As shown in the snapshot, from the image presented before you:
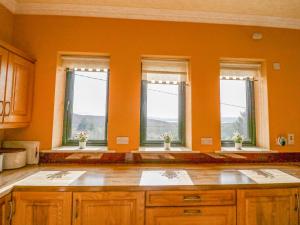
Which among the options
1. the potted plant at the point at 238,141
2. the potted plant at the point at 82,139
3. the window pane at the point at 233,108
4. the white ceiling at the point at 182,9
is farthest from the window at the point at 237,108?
the potted plant at the point at 82,139

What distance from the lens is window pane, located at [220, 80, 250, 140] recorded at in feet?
8.04

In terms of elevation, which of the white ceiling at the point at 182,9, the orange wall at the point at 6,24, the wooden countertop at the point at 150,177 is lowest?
the wooden countertop at the point at 150,177

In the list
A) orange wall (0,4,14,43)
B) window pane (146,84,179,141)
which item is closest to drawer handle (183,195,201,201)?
window pane (146,84,179,141)

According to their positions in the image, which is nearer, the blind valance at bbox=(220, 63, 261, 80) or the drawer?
the drawer

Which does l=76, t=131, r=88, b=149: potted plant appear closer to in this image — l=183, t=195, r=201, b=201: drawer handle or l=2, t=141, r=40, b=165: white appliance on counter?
l=2, t=141, r=40, b=165: white appliance on counter

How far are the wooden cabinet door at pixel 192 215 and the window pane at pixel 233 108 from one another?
1149 mm

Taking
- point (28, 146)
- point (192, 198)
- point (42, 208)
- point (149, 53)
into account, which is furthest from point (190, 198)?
point (28, 146)

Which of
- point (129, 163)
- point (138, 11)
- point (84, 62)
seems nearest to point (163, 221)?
point (129, 163)

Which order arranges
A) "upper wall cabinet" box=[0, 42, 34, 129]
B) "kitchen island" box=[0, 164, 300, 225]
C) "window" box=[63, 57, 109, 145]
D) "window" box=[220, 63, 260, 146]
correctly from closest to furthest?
"kitchen island" box=[0, 164, 300, 225] → "upper wall cabinet" box=[0, 42, 34, 129] → "window" box=[63, 57, 109, 145] → "window" box=[220, 63, 260, 146]

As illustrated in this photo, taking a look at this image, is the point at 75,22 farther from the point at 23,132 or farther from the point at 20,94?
the point at 23,132

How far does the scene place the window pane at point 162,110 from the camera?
2396 mm

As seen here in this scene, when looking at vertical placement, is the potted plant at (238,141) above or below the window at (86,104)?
below

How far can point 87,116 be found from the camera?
7.70 feet

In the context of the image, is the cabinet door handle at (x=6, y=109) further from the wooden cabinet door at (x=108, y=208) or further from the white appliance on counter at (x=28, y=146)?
the wooden cabinet door at (x=108, y=208)
